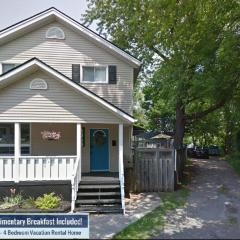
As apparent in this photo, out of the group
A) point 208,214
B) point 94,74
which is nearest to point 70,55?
point 94,74

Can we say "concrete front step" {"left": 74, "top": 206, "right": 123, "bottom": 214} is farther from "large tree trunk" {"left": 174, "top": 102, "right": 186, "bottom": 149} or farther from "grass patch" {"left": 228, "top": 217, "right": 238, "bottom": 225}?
"large tree trunk" {"left": 174, "top": 102, "right": 186, "bottom": 149}

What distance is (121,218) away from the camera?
473 inches

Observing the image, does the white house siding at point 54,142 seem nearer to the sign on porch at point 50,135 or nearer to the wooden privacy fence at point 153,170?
the sign on porch at point 50,135

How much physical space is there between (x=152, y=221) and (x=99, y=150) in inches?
262

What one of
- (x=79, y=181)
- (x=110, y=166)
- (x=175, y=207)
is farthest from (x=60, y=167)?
(x=175, y=207)

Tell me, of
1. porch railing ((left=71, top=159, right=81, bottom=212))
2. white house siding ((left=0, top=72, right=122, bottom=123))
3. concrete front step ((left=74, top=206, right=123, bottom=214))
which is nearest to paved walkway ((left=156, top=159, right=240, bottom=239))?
concrete front step ((left=74, top=206, right=123, bottom=214))

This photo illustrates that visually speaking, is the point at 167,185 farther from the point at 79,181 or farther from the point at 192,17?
the point at 192,17

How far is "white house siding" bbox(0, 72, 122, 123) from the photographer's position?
1427cm

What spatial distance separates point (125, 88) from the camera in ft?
59.4

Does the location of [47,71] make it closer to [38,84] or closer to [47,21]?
[38,84]

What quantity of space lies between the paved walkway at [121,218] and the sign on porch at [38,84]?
5505mm

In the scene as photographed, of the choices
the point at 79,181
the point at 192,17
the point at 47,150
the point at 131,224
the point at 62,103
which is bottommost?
the point at 131,224

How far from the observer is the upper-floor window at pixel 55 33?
17.4 meters

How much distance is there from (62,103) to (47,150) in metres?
3.22
